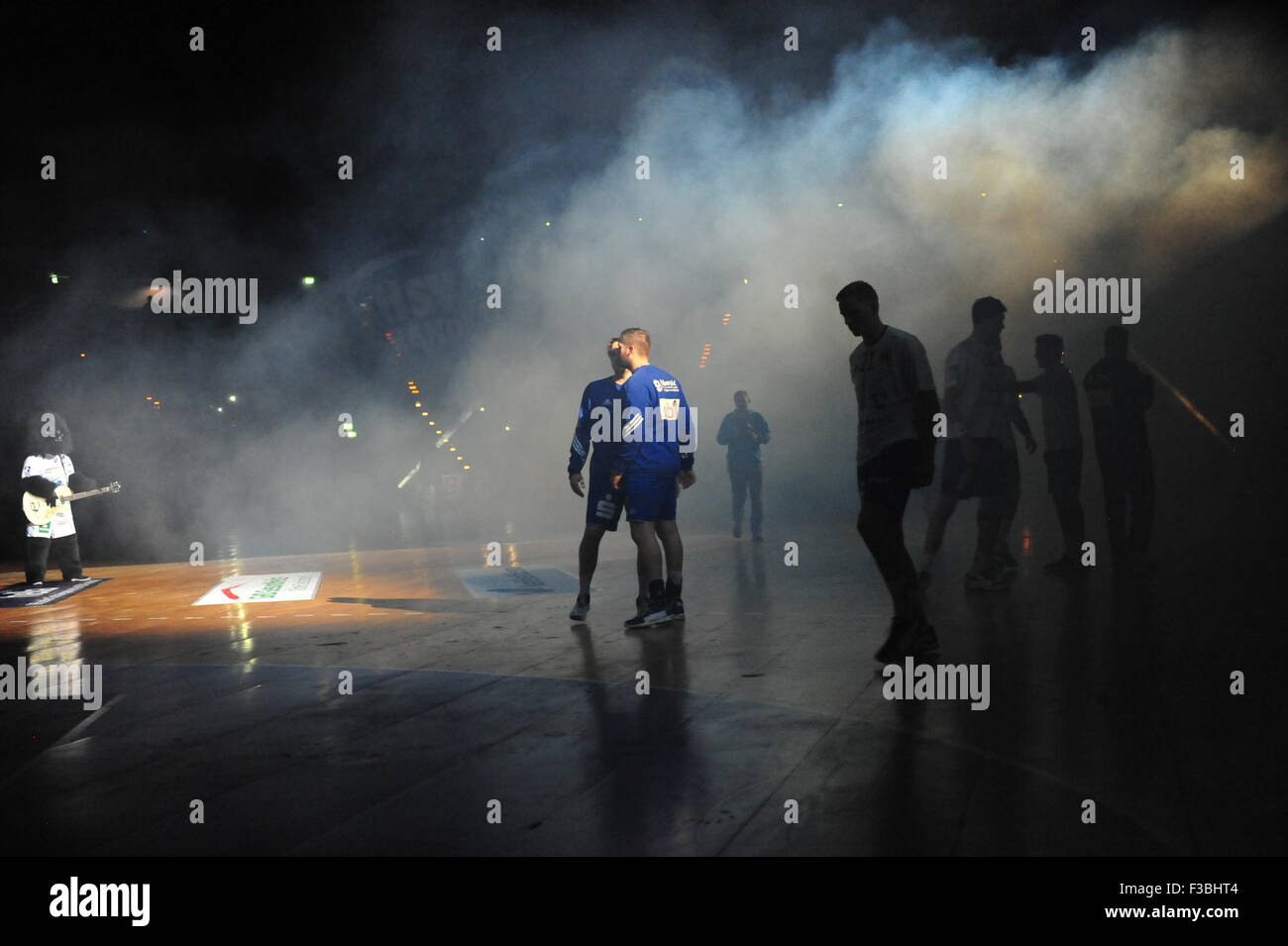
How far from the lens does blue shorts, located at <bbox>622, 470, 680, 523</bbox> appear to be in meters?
6.51

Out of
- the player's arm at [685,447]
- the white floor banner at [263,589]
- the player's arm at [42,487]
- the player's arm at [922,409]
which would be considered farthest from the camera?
the player's arm at [42,487]

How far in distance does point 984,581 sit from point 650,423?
2631 millimetres

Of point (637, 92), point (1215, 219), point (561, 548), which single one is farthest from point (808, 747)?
point (1215, 219)

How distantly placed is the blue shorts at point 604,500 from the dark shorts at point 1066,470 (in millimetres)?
3728

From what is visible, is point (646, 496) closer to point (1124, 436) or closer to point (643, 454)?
point (643, 454)

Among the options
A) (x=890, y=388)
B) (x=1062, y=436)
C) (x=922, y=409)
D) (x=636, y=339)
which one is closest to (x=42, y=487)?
(x=636, y=339)

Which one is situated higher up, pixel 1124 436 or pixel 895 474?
pixel 1124 436

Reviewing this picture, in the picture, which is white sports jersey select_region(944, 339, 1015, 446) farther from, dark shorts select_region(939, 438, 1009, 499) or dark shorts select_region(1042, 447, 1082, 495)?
dark shorts select_region(1042, 447, 1082, 495)

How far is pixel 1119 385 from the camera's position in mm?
8273

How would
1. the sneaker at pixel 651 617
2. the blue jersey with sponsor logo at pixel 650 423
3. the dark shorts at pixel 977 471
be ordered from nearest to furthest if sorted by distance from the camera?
1. the sneaker at pixel 651 617
2. the blue jersey with sponsor logo at pixel 650 423
3. the dark shorts at pixel 977 471

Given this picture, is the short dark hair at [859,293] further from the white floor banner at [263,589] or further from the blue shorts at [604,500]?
the white floor banner at [263,589]

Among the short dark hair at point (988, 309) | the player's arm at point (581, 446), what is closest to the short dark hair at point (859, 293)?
the player's arm at point (581, 446)

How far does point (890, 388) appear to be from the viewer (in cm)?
503

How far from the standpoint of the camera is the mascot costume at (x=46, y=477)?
9.86 meters
